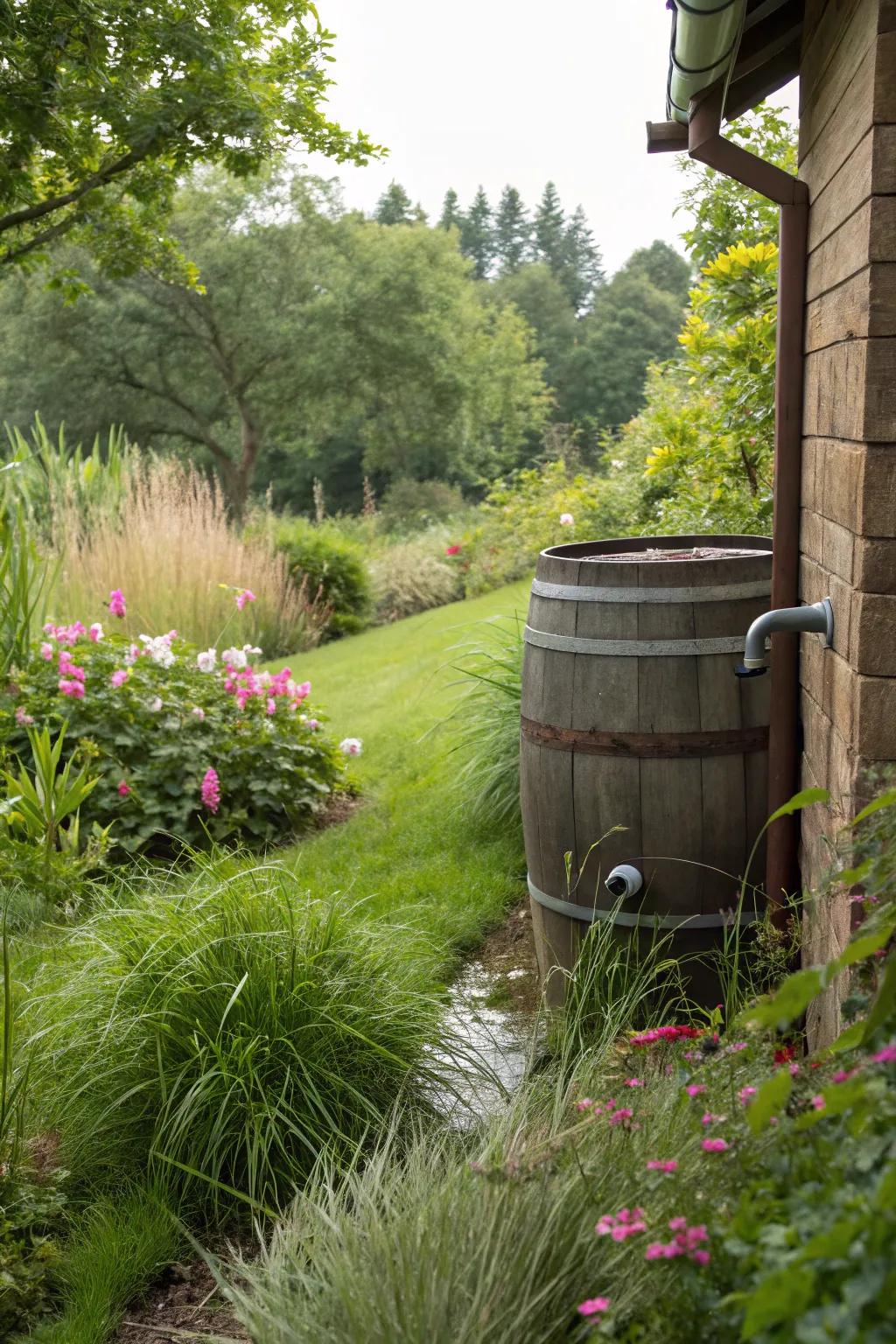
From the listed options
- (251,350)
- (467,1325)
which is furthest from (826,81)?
(251,350)

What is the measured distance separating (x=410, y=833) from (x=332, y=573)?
7782 millimetres

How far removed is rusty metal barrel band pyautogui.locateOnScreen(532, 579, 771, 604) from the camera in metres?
2.74

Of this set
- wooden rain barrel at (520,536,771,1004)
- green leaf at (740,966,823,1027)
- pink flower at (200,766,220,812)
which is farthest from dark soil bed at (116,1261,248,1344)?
pink flower at (200,766,220,812)

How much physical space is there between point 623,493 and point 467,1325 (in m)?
9.12

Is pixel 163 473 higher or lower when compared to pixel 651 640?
higher

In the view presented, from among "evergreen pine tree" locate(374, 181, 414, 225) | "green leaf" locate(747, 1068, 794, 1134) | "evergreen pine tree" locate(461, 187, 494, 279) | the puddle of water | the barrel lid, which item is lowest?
the puddle of water

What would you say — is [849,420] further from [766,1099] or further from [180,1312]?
[180,1312]

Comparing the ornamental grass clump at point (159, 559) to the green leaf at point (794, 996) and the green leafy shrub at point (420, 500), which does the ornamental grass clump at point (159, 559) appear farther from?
the green leafy shrub at point (420, 500)

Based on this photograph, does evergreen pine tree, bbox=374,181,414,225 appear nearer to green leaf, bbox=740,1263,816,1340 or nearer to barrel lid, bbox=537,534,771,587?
barrel lid, bbox=537,534,771,587

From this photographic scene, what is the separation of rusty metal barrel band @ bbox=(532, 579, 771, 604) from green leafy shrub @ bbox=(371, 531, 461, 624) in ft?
34.4

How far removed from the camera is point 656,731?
2771mm

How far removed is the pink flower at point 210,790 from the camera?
473 cm

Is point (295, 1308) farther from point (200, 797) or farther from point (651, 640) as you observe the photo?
point (200, 797)

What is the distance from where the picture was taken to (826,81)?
8.09 ft
